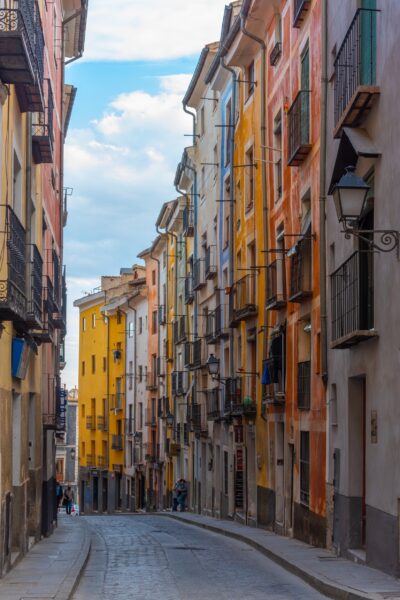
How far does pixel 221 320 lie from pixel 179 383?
1286 centimetres

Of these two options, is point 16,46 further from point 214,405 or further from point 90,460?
point 90,460

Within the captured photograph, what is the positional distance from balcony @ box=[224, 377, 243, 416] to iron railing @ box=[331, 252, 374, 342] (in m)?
14.0

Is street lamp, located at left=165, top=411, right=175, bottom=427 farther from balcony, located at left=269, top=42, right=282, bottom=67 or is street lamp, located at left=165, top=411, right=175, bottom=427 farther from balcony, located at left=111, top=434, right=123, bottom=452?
balcony, located at left=269, top=42, right=282, bottom=67

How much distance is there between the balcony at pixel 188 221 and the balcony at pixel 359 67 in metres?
28.8

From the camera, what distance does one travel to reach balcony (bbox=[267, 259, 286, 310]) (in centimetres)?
2575

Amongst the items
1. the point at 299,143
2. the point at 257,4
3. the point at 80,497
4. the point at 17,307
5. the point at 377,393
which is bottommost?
the point at 80,497

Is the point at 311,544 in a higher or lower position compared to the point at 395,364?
lower

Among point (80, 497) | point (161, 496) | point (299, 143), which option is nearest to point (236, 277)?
point (299, 143)

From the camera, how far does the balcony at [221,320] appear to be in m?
37.0

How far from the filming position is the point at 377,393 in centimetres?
1547

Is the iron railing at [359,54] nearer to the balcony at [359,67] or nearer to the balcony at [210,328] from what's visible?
the balcony at [359,67]

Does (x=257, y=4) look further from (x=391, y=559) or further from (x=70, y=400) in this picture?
(x=70, y=400)

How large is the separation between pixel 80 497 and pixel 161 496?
75.5 feet

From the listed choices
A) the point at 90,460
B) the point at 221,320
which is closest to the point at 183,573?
the point at 221,320
